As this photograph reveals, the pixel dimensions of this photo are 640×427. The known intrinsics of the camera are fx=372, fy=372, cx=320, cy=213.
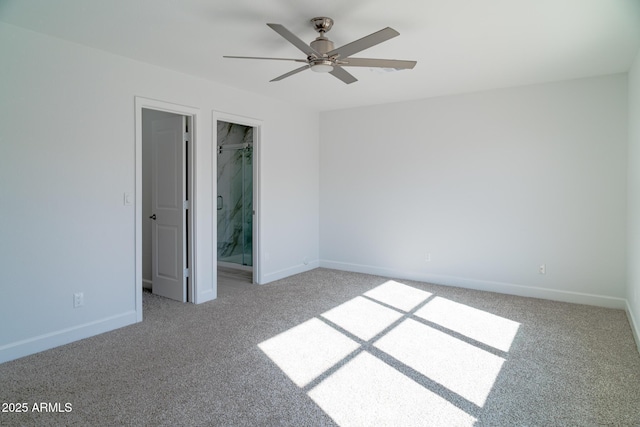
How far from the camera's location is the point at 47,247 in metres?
3.01

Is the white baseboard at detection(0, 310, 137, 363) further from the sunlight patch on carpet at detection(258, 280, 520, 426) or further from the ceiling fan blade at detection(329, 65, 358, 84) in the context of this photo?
the ceiling fan blade at detection(329, 65, 358, 84)

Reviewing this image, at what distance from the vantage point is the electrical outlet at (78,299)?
3.19 m

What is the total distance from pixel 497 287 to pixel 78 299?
4546 mm

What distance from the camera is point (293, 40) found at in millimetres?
2416

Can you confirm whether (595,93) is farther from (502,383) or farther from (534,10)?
(502,383)

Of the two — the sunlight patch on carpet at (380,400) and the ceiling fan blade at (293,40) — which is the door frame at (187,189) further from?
the sunlight patch on carpet at (380,400)

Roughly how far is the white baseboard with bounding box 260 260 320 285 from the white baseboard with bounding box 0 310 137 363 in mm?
1878

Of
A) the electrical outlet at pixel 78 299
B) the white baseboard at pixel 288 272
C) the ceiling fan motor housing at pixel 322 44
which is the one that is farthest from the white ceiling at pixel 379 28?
the white baseboard at pixel 288 272

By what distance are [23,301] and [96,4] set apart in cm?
226

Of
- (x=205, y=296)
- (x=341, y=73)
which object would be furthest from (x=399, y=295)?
(x=341, y=73)

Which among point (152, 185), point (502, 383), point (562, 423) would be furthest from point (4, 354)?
point (562, 423)

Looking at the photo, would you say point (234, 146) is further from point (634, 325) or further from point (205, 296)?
point (634, 325)

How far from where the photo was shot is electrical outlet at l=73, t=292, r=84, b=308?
3195 millimetres

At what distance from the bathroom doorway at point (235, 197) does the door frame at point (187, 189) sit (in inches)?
69.9
